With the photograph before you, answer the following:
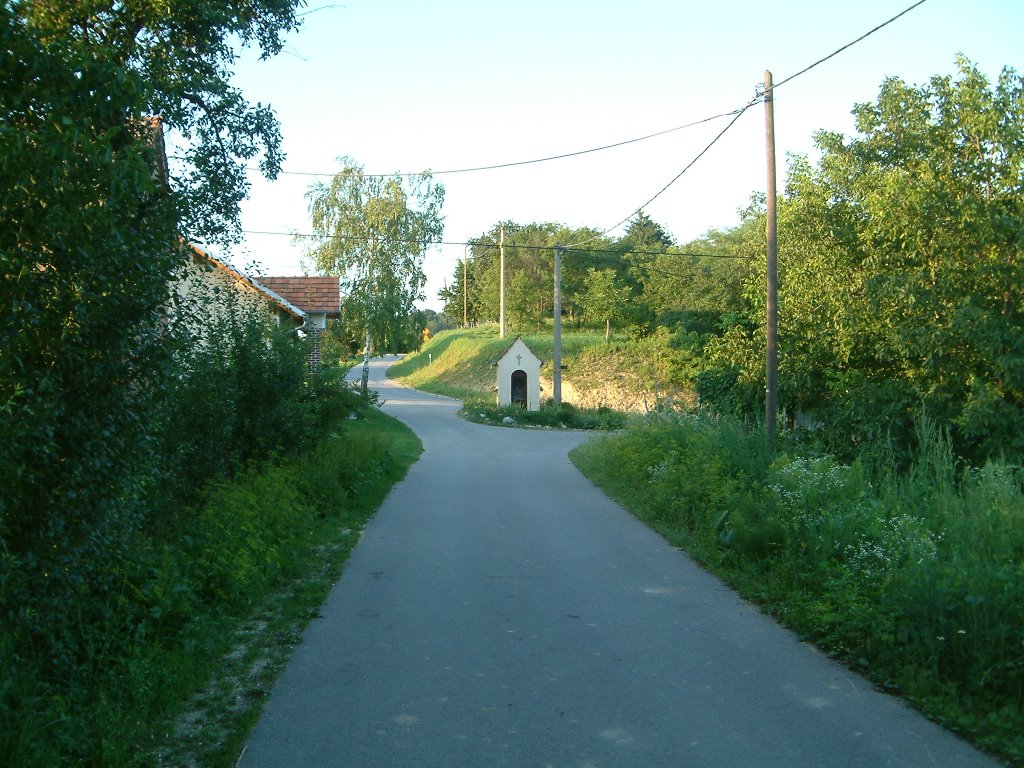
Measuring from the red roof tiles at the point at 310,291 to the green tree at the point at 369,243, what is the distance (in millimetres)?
10285

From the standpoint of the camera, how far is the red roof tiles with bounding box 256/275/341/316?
2738 cm

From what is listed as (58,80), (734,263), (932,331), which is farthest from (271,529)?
(734,263)

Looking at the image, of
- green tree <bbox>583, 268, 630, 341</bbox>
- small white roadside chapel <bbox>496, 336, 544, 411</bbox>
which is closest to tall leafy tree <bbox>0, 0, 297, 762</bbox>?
small white roadside chapel <bbox>496, 336, 544, 411</bbox>

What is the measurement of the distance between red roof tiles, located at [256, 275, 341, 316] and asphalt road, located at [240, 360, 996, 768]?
17410 mm

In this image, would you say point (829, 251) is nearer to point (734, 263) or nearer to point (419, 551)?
point (419, 551)

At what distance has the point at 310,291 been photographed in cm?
2658

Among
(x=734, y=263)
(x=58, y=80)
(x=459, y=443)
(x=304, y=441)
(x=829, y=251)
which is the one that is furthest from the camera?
(x=734, y=263)

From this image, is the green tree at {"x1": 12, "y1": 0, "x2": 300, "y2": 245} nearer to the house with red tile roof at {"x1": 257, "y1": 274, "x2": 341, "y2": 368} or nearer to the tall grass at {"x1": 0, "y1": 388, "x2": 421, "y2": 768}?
the tall grass at {"x1": 0, "y1": 388, "x2": 421, "y2": 768}

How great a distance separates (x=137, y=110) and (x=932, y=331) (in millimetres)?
16775

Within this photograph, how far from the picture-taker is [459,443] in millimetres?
29656

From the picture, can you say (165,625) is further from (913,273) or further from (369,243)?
(369,243)

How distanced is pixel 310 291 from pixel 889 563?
2179 centimetres

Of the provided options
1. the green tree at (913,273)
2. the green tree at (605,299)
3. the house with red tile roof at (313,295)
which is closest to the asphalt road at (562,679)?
the green tree at (913,273)

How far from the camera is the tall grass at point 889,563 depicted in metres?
5.70
